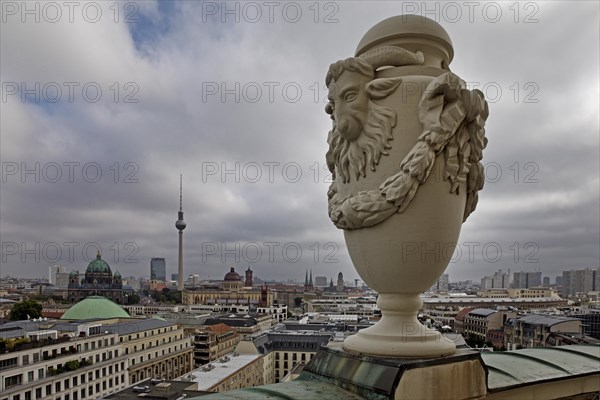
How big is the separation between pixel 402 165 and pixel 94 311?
52348mm

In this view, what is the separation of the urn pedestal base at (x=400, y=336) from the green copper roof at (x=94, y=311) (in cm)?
5049

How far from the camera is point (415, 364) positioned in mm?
2748

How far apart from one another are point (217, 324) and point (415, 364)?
56.0 m

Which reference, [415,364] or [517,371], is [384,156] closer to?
[415,364]

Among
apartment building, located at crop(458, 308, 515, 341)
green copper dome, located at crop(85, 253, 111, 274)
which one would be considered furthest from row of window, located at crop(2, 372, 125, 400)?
green copper dome, located at crop(85, 253, 111, 274)

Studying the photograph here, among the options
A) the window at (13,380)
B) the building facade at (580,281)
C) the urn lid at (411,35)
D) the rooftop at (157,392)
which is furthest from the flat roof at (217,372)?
the building facade at (580,281)

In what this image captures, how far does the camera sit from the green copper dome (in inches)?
3721

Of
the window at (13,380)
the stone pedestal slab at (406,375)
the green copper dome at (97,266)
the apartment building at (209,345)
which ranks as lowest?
the apartment building at (209,345)

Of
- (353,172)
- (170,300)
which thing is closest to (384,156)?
(353,172)

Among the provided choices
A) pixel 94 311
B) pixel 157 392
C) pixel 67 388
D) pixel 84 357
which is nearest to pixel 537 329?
pixel 157 392

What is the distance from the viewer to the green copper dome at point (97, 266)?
310 ft

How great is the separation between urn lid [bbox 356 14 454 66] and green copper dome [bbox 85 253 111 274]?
333 ft

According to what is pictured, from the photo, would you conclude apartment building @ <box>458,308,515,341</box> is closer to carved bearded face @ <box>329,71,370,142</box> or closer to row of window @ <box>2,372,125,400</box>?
row of window @ <box>2,372,125,400</box>

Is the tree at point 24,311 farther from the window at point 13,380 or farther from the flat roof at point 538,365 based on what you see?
the flat roof at point 538,365
